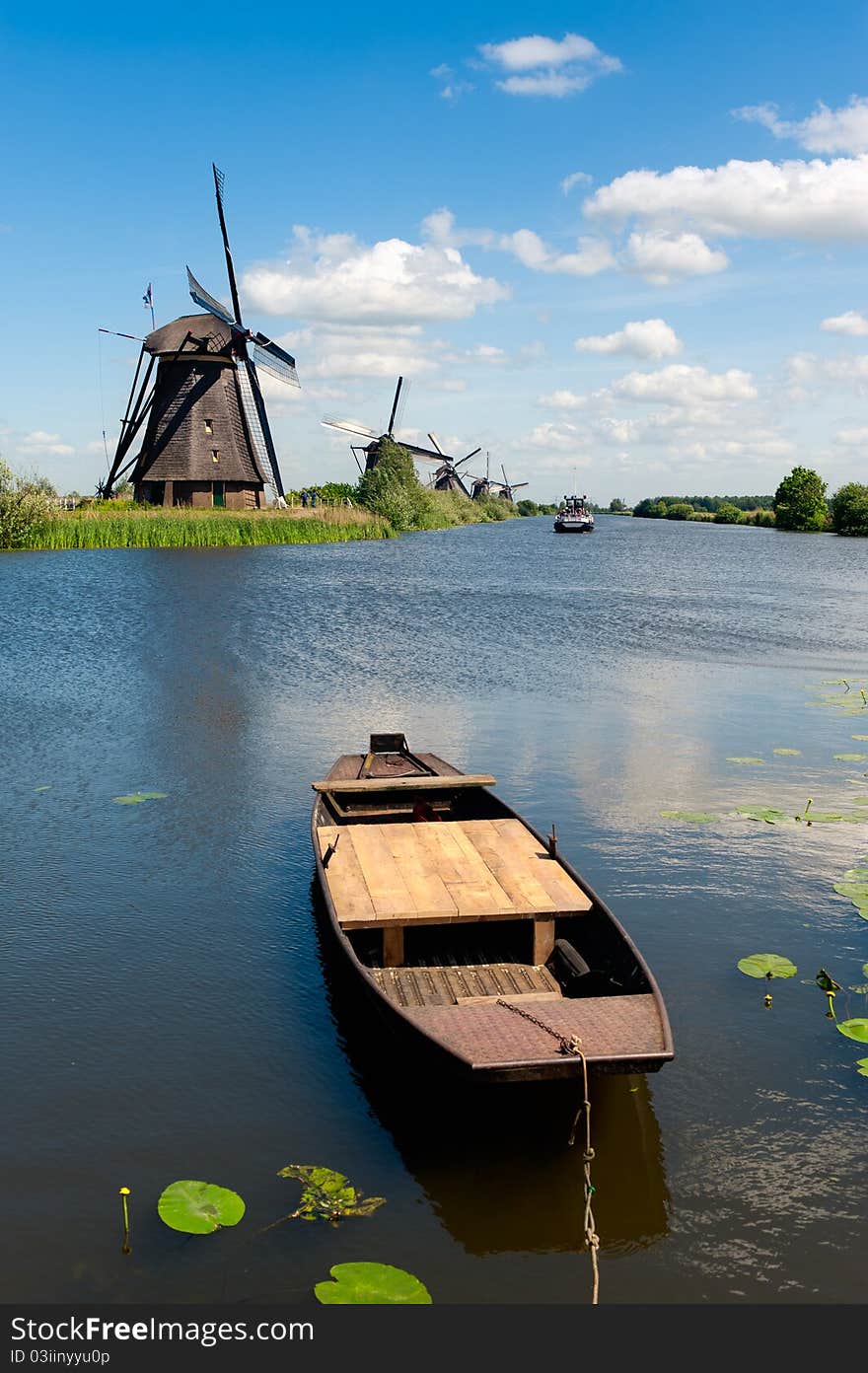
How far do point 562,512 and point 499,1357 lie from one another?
104287 mm

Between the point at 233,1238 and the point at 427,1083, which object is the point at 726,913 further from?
the point at 233,1238

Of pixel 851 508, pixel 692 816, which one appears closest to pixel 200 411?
pixel 692 816

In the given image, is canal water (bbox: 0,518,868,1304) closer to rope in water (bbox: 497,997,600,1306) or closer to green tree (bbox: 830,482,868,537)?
rope in water (bbox: 497,997,600,1306)

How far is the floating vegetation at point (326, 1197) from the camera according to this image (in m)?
5.38

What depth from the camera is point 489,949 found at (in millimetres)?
8195

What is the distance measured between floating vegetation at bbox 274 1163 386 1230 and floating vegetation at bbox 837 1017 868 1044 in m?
3.50

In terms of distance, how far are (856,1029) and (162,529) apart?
1821 inches

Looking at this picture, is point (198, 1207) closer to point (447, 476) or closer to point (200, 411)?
point (200, 411)

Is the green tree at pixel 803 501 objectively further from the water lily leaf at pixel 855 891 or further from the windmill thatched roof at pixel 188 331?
the water lily leaf at pixel 855 891

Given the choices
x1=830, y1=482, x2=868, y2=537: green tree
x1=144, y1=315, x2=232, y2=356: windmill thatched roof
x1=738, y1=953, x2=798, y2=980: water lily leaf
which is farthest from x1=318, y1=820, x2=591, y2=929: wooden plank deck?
x1=830, y1=482, x2=868, y2=537: green tree

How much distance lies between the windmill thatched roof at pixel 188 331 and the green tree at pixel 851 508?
59.0 metres

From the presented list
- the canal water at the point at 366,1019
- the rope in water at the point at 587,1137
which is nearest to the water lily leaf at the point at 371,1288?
the canal water at the point at 366,1019

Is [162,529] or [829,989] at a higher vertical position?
[162,529]

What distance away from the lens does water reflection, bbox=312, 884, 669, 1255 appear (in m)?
5.36
